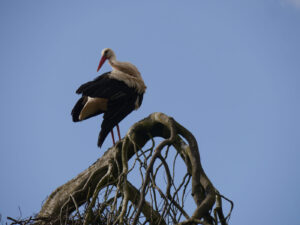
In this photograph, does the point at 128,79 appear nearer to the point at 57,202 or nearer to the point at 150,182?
the point at 57,202

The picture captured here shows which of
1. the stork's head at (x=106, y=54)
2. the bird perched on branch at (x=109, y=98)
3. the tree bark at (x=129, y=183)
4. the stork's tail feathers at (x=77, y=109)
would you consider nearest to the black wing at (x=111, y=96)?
the bird perched on branch at (x=109, y=98)

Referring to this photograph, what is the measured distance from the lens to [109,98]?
204 inches

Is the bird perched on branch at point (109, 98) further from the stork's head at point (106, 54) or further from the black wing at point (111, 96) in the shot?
the stork's head at point (106, 54)

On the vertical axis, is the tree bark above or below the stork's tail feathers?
below

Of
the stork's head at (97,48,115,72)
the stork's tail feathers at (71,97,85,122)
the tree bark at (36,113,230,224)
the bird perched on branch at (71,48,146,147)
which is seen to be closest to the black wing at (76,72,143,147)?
the bird perched on branch at (71,48,146,147)

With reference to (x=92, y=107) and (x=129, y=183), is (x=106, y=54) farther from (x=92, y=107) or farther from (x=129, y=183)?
(x=129, y=183)

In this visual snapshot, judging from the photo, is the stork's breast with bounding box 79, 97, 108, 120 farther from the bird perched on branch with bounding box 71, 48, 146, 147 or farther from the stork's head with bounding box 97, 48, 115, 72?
the stork's head with bounding box 97, 48, 115, 72

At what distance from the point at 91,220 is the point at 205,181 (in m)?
0.93

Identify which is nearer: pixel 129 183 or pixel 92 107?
pixel 129 183

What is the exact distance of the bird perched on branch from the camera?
5102 mm

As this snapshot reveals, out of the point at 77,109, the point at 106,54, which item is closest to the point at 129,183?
the point at 77,109

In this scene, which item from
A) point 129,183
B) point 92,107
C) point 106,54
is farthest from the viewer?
point 106,54

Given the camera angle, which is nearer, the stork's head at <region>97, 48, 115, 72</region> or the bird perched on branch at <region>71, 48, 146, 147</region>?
the bird perched on branch at <region>71, 48, 146, 147</region>

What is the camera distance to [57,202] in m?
4.18
